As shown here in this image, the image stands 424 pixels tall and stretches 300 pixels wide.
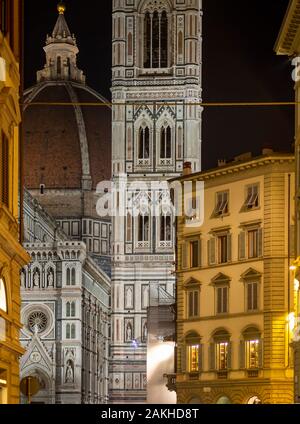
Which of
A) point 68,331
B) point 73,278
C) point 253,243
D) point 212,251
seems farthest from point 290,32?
point 73,278

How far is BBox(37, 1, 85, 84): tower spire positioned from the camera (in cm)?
13200

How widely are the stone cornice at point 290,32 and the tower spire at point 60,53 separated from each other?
327 ft

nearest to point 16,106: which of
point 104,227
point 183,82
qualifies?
point 183,82

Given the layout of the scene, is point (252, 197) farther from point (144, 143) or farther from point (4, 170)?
point (144, 143)

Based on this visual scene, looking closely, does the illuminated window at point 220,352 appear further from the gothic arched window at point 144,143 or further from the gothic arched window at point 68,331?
the gothic arched window at point 68,331

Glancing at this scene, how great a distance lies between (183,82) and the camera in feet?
294

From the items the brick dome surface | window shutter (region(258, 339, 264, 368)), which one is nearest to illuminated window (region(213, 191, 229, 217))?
window shutter (region(258, 339, 264, 368))

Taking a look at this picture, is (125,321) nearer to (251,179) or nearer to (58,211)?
(58,211)

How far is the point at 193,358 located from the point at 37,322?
48.1 metres

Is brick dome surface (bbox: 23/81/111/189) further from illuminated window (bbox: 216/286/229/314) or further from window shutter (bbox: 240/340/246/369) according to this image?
window shutter (bbox: 240/340/246/369)

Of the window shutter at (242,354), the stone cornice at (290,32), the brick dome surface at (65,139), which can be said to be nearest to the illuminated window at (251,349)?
the window shutter at (242,354)

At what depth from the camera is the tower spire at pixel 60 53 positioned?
5197 inches

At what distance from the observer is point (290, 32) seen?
31531 mm

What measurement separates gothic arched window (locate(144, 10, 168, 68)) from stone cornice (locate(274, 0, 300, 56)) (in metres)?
58.3
